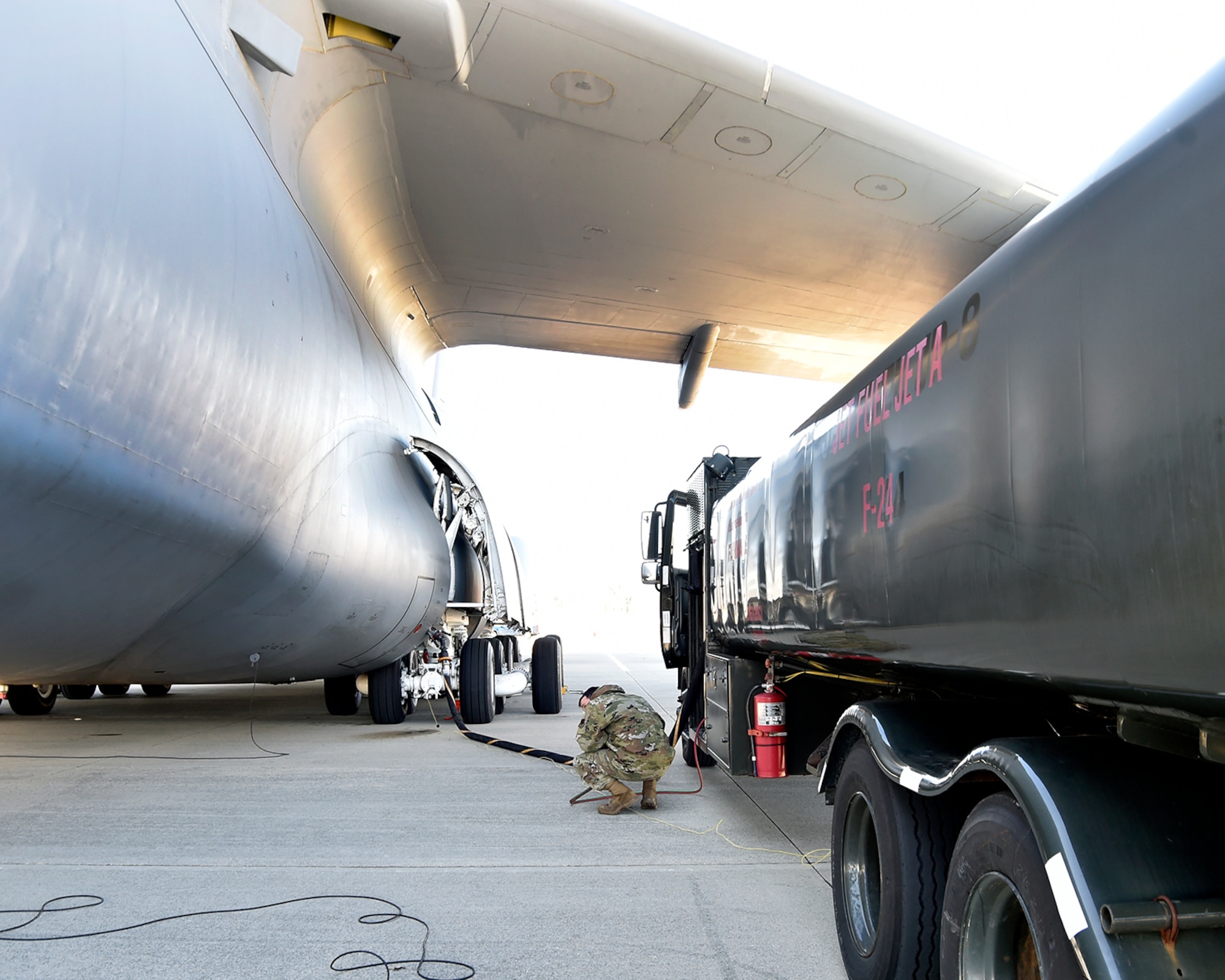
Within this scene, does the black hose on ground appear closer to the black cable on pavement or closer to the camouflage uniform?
the camouflage uniform

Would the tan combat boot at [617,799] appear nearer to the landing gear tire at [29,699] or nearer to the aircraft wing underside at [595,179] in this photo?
the aircraft wing underside at [595,179]

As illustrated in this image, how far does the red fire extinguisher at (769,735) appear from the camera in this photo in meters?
4.89

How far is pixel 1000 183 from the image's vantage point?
25.6 feet

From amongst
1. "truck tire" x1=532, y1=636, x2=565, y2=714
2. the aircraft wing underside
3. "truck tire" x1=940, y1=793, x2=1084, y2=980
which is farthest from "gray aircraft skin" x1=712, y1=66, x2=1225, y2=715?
"truck tire" x1=532, y1=636, x2=565, y2=714

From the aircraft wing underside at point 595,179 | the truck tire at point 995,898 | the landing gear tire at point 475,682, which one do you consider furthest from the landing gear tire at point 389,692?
the truck tire at point 995,898

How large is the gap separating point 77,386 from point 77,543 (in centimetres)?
74

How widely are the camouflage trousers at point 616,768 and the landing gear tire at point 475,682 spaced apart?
4482 mm

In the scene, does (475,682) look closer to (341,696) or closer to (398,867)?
(341,696)

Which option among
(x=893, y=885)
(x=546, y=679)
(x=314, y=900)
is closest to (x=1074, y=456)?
(x=893, y=885)

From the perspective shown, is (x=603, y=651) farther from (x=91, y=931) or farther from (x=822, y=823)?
(x=91, y=931)

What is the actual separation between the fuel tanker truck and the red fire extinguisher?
4.52ft

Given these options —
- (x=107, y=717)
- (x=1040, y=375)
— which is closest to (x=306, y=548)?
(x=1040, y=375)

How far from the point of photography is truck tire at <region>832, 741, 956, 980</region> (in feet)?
8.84

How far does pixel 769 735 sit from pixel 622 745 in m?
1.16
